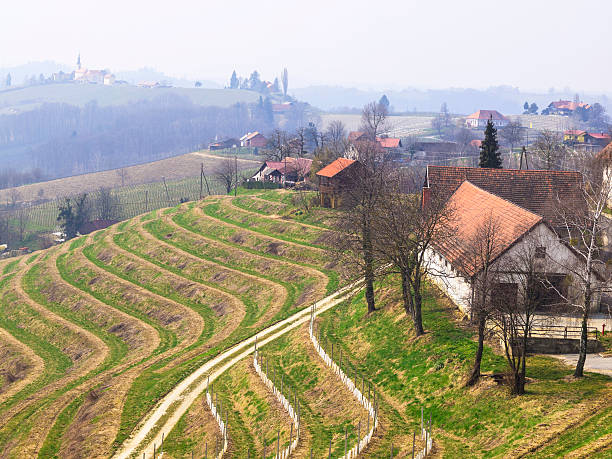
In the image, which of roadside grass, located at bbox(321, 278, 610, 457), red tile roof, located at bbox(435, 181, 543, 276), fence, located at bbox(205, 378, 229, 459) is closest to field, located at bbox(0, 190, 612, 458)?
roadside grass, located at bbox(321, 278, 610, 457)

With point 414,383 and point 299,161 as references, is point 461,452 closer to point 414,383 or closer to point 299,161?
point 414,383

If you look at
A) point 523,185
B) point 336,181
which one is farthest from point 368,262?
point 336,181

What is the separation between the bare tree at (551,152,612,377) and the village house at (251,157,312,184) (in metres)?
53.4

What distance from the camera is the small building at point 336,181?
8250cm

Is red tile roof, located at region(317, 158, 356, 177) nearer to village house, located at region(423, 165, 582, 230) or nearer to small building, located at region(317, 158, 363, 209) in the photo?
small building, located at region(317, 158, 363, 209)

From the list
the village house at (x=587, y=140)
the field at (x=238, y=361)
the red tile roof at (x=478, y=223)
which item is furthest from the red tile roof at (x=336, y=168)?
the village house at (x=587, y=140)

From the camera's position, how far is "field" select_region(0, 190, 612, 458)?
95.7 feet

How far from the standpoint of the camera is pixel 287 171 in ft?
371

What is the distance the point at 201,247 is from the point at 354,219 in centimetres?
3710

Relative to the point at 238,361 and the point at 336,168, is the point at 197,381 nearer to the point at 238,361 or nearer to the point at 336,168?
the point at 238,361

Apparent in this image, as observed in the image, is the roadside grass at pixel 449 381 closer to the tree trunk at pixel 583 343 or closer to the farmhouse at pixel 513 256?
the tree trunk at pixel 583 343

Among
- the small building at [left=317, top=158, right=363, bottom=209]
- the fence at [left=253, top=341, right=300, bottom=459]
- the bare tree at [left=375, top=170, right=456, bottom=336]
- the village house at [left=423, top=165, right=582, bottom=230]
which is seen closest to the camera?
the fence at [left=253, top=341, right=300, bottom=459]

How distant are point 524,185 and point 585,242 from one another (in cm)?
2299

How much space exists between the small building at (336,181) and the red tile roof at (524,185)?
2296 cm
